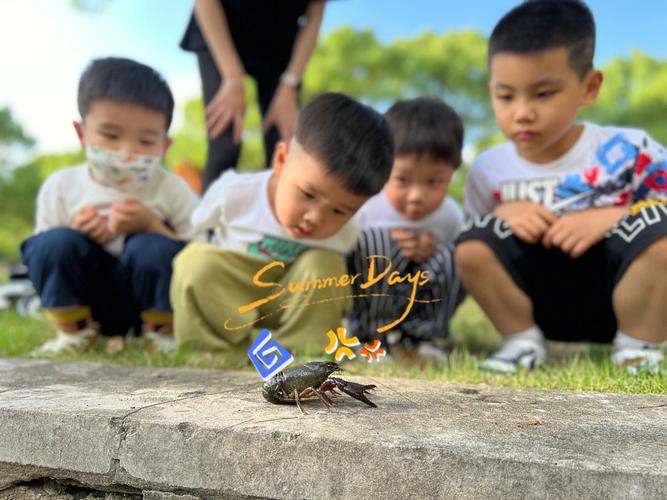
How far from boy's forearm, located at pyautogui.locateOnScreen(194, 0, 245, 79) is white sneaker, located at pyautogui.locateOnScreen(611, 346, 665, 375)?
1.90 meters

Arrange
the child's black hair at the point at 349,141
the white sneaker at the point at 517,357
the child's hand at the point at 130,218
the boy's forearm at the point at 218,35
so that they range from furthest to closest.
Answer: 1. the boy's forearm at the point at 218,35
2. the child's hand at the point at 130,218
3. the white sneaker at the point at 517,357
4. the child's black hair at the point at 349,141

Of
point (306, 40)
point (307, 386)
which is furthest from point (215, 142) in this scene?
point (307, 386)

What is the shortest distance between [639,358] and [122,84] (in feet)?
6.71

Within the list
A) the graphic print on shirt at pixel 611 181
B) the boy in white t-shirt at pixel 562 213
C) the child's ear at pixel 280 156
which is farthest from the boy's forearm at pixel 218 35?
the graphic print on shirt at pixel 611 181

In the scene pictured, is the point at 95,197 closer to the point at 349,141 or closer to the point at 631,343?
the point at 349,141

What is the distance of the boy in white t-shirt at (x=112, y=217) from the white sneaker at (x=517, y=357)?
1202 mm

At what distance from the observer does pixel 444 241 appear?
2787 millimetres

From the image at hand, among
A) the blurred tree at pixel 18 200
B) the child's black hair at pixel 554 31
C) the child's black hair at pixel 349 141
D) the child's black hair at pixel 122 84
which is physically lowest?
the blurred tree at pixel 18 200

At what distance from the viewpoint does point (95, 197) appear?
2629mm

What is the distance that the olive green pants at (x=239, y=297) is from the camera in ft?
7.59

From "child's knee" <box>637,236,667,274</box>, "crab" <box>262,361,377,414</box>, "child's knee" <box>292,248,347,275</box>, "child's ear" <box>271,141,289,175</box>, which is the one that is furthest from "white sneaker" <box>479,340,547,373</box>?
"child's ear" <box>271,141,289,175</box>

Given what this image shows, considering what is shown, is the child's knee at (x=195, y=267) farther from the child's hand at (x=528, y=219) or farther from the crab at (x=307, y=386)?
the child's hand at (x=528, y=219)

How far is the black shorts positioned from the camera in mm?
2258

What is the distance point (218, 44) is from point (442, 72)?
43.7 feet
